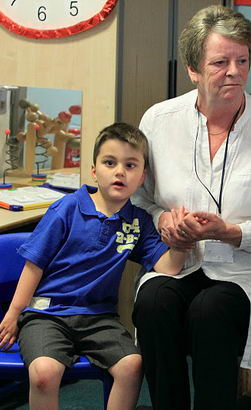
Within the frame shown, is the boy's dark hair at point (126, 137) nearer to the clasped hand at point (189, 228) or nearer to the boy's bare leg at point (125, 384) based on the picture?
the clasped hand at point (189, 228)

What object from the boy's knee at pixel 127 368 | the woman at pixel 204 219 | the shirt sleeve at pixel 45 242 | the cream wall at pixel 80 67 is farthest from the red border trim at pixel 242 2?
the boy's knee at pixel 127 368

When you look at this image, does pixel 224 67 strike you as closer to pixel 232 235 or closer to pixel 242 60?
pixel 242 60

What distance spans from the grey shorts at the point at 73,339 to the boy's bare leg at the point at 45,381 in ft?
0.07

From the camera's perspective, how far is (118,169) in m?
1.81

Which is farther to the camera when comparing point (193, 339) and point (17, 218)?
point (17, 218)

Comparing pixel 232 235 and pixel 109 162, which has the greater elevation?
pixel 109 162

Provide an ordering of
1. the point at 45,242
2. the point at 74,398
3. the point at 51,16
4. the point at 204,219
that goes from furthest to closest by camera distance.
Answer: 1. the point at 51,16
2. the point at 74,398
3. the point at 45,242
4. the point at 204,219

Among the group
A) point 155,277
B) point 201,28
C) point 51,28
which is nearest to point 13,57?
point 51,28

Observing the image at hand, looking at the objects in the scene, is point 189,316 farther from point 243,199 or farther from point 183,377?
point 243,199

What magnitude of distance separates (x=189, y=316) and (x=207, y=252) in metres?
0.22

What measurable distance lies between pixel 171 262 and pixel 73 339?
346 mm

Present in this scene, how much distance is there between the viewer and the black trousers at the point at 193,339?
5.27ft

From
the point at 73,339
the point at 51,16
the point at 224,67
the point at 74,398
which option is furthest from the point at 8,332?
the point at 51,16

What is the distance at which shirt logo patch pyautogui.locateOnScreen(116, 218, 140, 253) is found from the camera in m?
1.84
